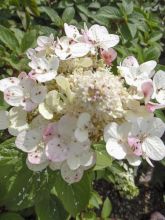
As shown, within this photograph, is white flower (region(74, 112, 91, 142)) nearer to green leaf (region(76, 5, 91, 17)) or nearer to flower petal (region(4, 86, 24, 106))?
flower petal (region(4, 86, 24, 106))

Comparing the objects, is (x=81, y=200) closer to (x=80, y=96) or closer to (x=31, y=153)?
(x=31, y=153)

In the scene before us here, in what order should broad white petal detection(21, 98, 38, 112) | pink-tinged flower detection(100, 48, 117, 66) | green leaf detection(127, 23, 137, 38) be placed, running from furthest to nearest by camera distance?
green leaf detection(127, 23, 137, 38)
pink-tinged flower detection(100, 48, 117, 66)
broad white petal detection(21, 98, 38, 112)

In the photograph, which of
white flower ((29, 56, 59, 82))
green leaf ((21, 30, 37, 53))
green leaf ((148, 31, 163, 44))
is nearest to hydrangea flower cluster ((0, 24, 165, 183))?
white flower ((29, 56, 59, 82))

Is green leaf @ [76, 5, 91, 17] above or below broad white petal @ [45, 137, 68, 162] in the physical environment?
below

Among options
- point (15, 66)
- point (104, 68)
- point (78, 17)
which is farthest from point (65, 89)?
point (78, 17)

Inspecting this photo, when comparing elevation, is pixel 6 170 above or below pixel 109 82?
below

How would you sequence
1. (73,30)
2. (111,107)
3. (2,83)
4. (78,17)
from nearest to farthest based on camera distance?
(111,107)
(2,83)
(73,30)
(78,17)

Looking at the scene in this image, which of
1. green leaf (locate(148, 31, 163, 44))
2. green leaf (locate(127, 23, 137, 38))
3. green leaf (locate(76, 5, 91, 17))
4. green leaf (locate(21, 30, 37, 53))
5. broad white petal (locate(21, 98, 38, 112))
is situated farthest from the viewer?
green leaf (locate(76, 5, 91, 17))

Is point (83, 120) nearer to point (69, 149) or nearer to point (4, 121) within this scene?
point (69, 149)
